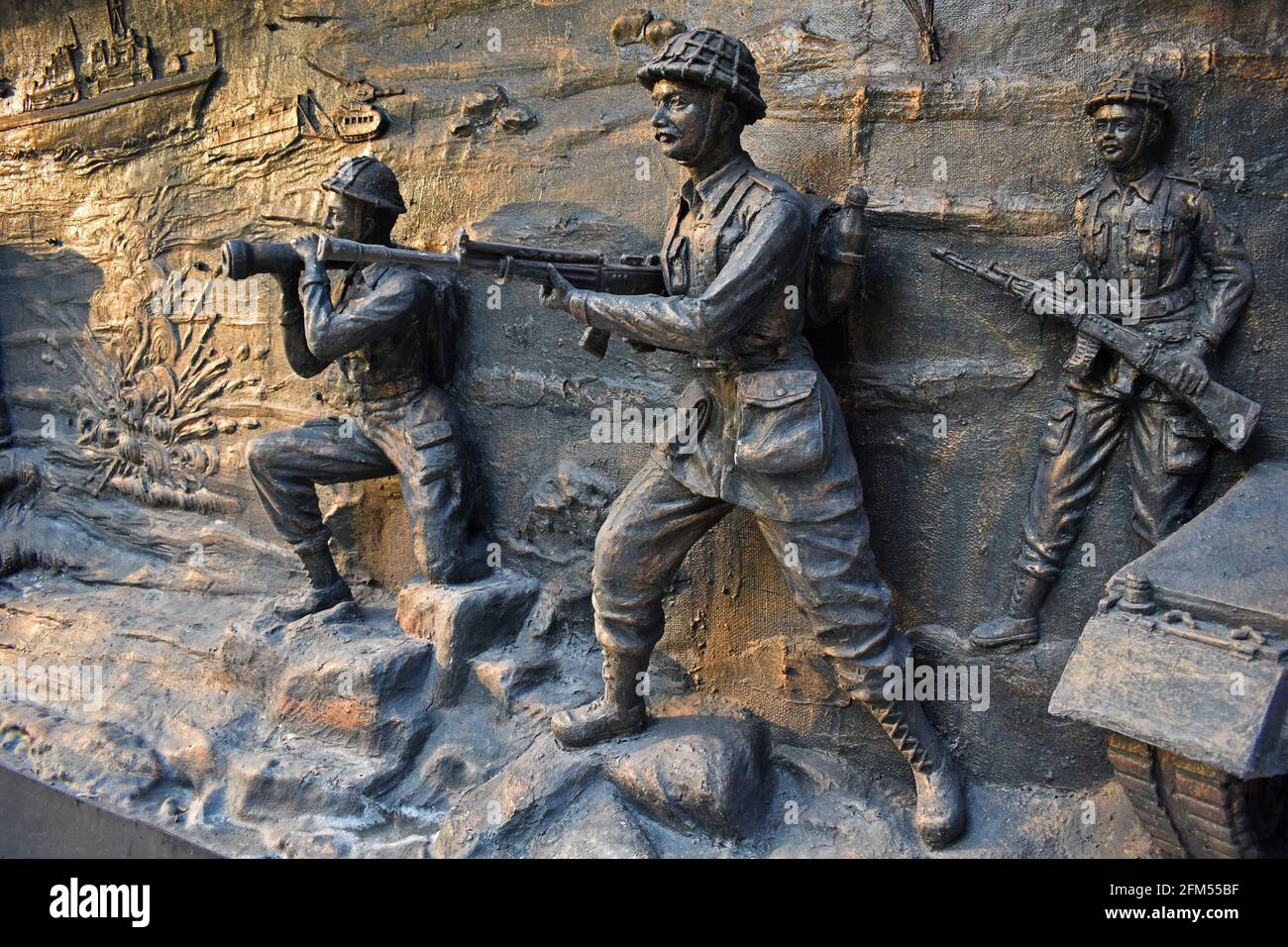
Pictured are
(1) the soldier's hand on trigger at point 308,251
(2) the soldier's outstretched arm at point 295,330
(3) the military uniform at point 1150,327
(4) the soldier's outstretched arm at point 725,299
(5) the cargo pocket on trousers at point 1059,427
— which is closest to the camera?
(4) the soldier's outstretched arm at point 725,299

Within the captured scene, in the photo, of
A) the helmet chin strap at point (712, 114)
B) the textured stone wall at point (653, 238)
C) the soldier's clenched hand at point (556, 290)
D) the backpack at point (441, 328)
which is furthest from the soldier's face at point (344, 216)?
the helmet chin strap at point (712, 114)

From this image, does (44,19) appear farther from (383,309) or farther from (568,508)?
(568,508)

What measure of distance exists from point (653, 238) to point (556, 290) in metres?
1.10

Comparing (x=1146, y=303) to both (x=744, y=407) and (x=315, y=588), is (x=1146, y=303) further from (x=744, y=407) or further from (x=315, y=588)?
(x=315, y=588)

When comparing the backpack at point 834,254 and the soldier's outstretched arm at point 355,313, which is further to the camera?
the soldier's outstretched arm at point 355,313

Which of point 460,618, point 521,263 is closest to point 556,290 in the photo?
point 521,263

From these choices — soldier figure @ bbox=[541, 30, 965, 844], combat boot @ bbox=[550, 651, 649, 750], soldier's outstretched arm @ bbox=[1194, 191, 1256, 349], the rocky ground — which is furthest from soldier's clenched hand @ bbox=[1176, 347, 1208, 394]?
combat boot @ bbox=[550, 651, 649, 750]

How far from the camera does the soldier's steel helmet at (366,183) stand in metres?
4.60

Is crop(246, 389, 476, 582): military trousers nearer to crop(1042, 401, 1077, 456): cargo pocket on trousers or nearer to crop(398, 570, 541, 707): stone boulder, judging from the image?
crop(398, 570, 541, 707): stone boulder

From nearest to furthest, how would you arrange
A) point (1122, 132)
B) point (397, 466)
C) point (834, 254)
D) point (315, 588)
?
point (1122, 132) → point (834, 254) → point (397, 466) → point (315, 588)

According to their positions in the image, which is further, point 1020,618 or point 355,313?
point 355,313

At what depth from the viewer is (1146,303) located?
359 cm

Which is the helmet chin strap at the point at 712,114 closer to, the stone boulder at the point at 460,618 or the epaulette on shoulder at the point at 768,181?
the epaulette on shoulder at the point at 768,181

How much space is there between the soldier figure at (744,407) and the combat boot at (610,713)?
1.16 ft
